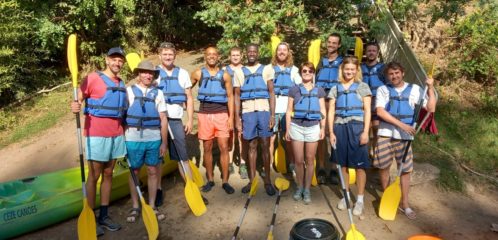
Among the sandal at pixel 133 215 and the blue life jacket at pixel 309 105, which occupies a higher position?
the blue life jacket at pixel 309 105

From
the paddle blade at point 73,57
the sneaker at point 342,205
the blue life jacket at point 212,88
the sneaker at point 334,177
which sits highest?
the paddle blade at point 73,57

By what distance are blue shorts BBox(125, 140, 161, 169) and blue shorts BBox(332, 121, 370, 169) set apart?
84.2 inches

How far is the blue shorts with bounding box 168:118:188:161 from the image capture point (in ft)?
16.3

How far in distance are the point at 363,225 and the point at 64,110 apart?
7928 mm

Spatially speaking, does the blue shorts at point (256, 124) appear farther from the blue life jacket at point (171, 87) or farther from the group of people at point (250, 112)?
the blue life jacket at point (171, 87)

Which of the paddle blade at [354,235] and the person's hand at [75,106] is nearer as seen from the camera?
the person's hand at [75,106]

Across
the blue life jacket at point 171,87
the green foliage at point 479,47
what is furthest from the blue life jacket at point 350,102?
the green foliage at point 479,47

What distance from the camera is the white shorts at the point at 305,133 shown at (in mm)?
4812

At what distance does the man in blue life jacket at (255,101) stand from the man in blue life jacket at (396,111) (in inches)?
52.2

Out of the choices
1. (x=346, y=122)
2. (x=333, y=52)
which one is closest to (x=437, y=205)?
(x=346, y=122)

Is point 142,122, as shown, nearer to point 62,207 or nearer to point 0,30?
point 62,207

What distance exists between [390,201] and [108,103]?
11.2 feet

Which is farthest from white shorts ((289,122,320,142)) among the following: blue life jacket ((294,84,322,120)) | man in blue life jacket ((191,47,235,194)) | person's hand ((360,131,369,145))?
man in blue life jacket ((191,47,235,194))

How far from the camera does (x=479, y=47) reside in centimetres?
811
